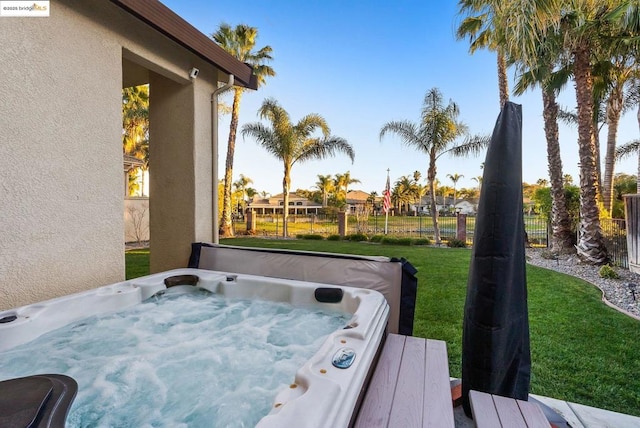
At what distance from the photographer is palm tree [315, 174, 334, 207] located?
33594mm

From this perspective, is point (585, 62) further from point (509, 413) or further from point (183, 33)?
point (509, 413)

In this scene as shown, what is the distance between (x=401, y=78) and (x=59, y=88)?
969cm

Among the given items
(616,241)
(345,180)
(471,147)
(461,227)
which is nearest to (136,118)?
(471,147)

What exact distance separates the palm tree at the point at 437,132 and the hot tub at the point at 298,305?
8499 mm

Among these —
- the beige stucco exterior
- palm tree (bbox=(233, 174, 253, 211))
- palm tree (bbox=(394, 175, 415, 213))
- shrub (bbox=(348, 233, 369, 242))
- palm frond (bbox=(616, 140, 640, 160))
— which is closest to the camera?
the beige stucco exterior

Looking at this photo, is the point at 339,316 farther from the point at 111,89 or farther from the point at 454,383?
the point at 111,89

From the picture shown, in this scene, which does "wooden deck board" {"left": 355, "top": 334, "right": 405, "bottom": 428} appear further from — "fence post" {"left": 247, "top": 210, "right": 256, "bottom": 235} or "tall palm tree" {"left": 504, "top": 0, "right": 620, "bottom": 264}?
"fence post" {"left": 247, "top": 210, "right": 256, "bottom": 235}

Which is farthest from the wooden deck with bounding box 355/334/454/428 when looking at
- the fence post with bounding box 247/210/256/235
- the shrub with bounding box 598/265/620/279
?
the fence post with bounding box 247/210/256/235

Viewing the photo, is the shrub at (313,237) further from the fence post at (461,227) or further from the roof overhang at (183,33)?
the roof overhang at (183,33)

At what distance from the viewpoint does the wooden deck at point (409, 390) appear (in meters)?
1.25

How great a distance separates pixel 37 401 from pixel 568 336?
3.92 metres

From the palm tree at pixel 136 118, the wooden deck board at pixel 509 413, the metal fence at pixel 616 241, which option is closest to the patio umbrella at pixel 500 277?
the wooden deck board at pixel 509 413

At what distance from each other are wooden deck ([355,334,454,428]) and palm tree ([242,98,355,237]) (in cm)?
1000

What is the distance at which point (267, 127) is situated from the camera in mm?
11320
